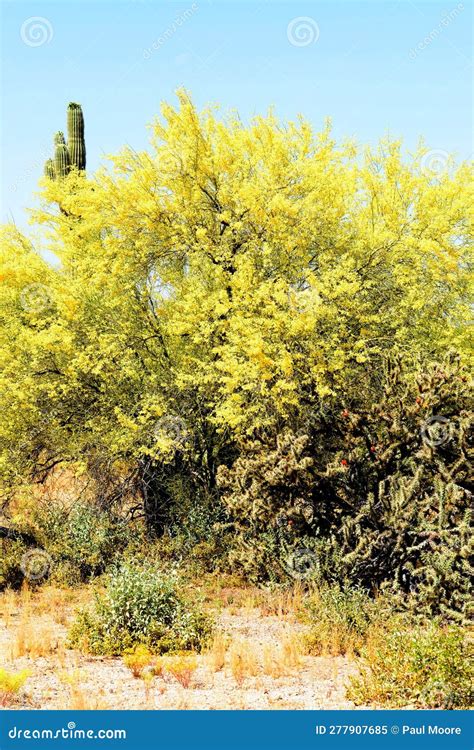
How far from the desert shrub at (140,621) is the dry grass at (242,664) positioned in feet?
2.19

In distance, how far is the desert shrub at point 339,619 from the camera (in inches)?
305

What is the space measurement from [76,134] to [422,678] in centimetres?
1498

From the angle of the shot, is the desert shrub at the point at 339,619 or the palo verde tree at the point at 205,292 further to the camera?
the palo verde tree at the point at 205,292

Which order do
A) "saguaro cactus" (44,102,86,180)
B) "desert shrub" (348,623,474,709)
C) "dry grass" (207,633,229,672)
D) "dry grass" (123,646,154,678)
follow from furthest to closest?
"saguaro cactus" (44,102,86,180) → "dry grass" (207,633,229,672) → "dry grass" (123,646,154,678) → "desert shrub" (348,623,474,709)

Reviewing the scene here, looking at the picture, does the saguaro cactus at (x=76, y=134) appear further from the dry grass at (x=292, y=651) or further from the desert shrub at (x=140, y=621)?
the dry grass at (x=292, y=651)

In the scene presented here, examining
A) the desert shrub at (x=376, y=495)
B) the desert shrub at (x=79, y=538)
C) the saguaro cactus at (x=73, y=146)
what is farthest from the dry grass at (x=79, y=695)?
the saguaro cactus at (x=73, y=146)

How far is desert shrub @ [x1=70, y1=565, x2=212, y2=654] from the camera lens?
26.2ft

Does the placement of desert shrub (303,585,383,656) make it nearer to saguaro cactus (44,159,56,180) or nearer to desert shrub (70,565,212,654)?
desert shrub (70,565,212,654)

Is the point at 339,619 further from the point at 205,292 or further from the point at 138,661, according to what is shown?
the point at 205,292

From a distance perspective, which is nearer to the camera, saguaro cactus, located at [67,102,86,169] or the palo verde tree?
the palo verde tree

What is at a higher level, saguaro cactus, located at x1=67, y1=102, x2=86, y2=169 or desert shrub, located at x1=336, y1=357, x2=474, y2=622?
saguaro cactus, located at x1=67, y1=102, x2=86, y2=169

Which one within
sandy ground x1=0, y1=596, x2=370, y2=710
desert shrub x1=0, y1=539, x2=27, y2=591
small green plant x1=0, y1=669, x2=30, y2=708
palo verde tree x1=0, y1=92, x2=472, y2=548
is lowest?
sandy ground x1=0, y1=596, x2=370, y2=710

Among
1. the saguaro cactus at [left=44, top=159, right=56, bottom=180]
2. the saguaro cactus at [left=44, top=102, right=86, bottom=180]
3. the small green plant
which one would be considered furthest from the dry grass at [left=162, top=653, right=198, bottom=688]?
the saguaro cactus at [left=44, top=159, right=56, bottom=180]

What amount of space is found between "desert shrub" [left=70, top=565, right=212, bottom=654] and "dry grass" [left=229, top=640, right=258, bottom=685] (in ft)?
2.19
